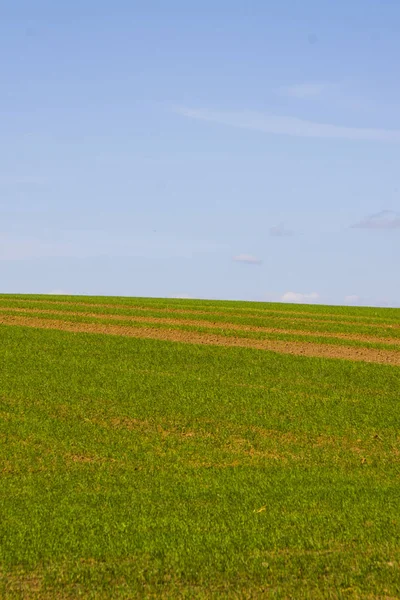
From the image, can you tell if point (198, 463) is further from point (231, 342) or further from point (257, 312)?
point (257, 312)

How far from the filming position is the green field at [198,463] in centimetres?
936

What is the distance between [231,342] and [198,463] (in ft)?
37.8

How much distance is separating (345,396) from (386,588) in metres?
9.91

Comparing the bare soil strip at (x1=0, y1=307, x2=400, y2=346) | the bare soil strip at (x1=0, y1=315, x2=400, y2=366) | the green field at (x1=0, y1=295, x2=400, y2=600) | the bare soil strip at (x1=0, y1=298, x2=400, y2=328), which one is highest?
the bare soil strip at (x1=0, y1=298, x2=400, y2=328)

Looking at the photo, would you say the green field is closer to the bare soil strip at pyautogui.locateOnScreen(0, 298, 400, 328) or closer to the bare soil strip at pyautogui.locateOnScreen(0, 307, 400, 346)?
the bare soil strip at pyautogui.locateOnScreen(0, 307, 400, 346)

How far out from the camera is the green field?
9.36 meters

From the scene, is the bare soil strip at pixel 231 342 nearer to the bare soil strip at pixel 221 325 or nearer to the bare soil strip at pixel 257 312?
the bare soil strip at pixel 221 325

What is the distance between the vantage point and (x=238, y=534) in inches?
410

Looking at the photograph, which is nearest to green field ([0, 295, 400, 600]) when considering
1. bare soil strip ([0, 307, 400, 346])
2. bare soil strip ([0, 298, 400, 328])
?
bare soil strip ([0, 307, 400, 346])

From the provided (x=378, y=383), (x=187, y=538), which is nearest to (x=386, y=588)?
(x=187, y=538)

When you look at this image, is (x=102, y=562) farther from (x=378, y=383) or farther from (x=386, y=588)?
(x=378, y=383)

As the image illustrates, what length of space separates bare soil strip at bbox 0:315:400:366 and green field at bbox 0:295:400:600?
111 mm

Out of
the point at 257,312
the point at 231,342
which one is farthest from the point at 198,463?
the point at 257,312

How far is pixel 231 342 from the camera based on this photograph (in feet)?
82.7
